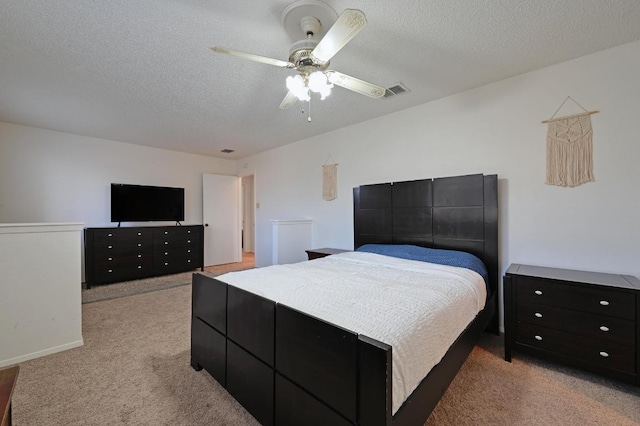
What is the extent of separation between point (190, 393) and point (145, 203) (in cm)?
411

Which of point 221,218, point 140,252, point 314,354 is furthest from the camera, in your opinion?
point 221,218

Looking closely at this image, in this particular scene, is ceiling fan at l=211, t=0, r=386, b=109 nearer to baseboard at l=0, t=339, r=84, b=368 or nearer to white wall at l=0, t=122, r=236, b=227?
baseboard at l=0, t=339, r=84, b=368

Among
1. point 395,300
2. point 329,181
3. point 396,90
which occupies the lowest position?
point 395,300

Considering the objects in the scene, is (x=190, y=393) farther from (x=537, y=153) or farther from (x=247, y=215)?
(x=247, y=215)


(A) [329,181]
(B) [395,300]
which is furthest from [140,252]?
(B) [395,300]

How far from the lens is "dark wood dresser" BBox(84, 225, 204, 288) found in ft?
13.3

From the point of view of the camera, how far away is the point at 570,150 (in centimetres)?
224

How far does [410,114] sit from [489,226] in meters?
1.62

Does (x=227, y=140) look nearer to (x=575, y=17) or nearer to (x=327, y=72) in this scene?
(x=327, y=72)

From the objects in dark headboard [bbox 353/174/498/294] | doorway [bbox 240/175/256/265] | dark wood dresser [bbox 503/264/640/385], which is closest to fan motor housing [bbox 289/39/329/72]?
dark headboard [bbox 353/174/498/294]

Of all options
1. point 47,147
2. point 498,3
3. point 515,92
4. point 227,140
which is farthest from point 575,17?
point 47,147

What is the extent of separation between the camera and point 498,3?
1.61 meters

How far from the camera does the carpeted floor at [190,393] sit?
1.49 metres

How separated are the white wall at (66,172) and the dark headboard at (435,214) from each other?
410 centimetres
